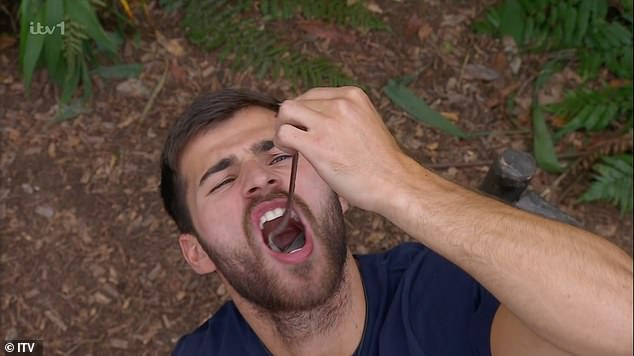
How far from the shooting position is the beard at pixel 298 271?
6.33 ft

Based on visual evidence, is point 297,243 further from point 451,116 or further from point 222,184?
point 451,116

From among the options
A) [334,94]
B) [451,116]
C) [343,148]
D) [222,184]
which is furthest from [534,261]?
[451,116]

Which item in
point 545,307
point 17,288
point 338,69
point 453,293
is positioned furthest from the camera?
point 338,69

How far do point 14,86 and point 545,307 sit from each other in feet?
8.74

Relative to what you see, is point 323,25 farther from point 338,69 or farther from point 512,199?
point 512,199

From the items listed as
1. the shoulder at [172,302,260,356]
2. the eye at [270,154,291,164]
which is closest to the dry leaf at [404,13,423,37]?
the eye at [270,154,291,164]

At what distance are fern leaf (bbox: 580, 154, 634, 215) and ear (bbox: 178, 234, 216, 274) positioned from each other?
1.68m

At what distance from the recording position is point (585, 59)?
3166 millimetres

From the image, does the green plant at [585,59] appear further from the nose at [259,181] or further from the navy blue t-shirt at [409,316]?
the nose at [259,181]

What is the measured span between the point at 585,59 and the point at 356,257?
1632 millimetres

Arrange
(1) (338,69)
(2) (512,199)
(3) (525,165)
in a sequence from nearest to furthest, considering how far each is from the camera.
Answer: (3) (525,165), (2) (512,199), (1) (338,69)

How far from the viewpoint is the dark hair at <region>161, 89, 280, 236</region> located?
2158mm

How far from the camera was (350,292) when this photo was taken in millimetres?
2053

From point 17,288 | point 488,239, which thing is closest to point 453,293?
point 488,239
